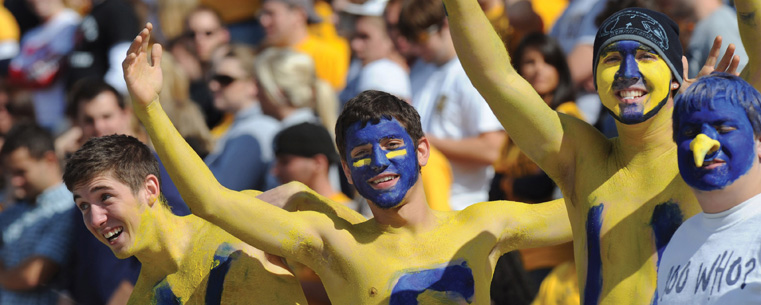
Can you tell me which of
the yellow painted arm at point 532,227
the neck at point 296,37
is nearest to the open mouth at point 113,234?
the yellow painted arm at point 532,227

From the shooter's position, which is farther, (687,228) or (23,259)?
(23,259)

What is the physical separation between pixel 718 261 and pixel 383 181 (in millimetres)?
1277

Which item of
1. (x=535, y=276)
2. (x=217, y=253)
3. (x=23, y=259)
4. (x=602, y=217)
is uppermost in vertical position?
(x=602, y=217)

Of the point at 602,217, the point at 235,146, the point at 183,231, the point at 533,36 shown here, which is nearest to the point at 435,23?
the point at 533,36

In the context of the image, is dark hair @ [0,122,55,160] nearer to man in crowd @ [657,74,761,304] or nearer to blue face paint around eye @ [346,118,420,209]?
blue face paint around eye @ [346,118,420,209]

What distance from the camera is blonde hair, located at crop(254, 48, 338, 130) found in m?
6.78

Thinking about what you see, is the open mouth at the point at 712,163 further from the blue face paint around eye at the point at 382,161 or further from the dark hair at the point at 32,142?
the dark hair at the point at 32,142

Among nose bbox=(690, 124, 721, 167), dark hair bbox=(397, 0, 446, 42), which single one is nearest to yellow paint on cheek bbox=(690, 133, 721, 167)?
nose bbox=(690, 124, 721, 167)

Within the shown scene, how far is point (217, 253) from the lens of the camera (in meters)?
4.57

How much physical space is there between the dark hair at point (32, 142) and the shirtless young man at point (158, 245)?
6.12 feet

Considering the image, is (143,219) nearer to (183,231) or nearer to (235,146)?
(183,231)

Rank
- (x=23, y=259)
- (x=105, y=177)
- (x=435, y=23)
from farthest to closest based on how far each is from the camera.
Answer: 1. (x=435, y=23)
2. (x=23, y=259)
3. (x=105, y=177)

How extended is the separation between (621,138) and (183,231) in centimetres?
172

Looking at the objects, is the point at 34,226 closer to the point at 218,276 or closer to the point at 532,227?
the point at 218,276
